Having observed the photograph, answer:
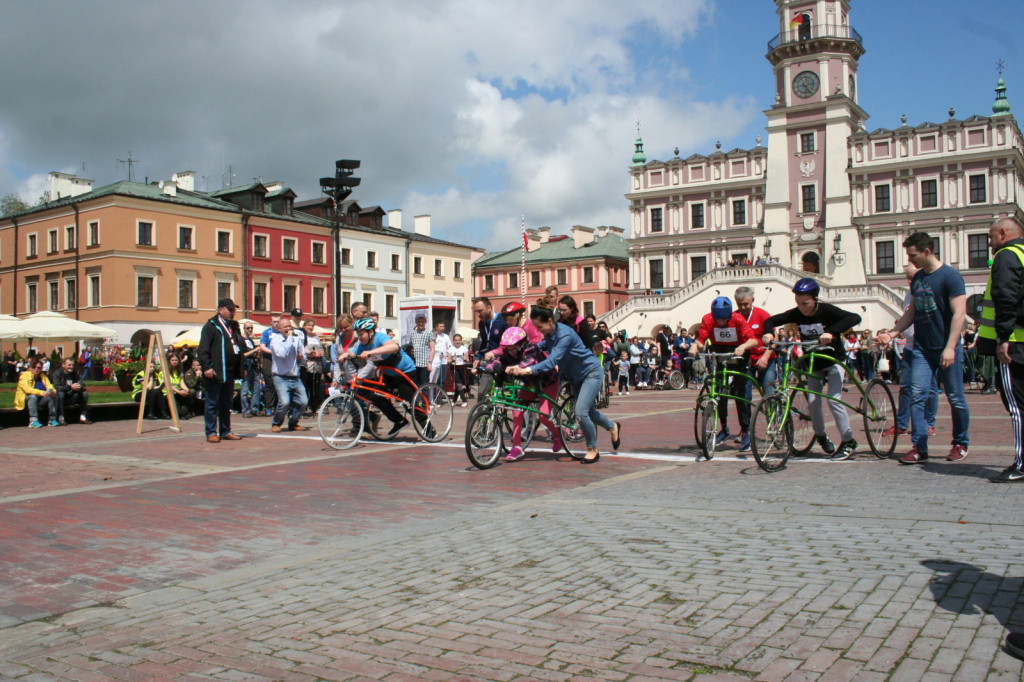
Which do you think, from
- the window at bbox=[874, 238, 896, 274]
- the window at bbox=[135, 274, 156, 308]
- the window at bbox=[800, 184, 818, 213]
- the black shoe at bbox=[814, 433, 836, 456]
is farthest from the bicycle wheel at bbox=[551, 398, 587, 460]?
the window at bbox=[800, 184, 818, 213]

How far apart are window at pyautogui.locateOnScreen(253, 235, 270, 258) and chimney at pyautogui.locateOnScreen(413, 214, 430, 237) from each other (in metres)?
17.4

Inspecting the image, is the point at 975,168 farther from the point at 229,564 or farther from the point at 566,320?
the point at 229,564

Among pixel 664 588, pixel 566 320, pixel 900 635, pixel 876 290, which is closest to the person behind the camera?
pixel 900 635

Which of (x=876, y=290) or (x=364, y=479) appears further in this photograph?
(x=876, y=290)

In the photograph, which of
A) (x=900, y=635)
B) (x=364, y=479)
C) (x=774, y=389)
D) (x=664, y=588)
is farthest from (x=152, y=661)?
(x=774, y=389)

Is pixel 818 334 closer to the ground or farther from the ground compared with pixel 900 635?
farther from the ground

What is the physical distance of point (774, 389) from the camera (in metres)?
9.03

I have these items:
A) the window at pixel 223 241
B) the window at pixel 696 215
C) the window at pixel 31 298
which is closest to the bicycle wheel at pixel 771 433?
the window at pixel 223 241

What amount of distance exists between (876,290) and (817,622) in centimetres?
5087

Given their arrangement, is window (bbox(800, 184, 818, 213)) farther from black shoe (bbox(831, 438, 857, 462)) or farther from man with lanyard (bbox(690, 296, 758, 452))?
black shoe (bbox(831, 438, 857, 462))

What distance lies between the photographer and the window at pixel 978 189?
5681 centimetres

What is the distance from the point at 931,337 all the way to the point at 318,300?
197 ft

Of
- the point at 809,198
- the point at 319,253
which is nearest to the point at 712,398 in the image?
the point at 809,198

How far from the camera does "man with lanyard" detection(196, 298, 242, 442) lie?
1243 cm
